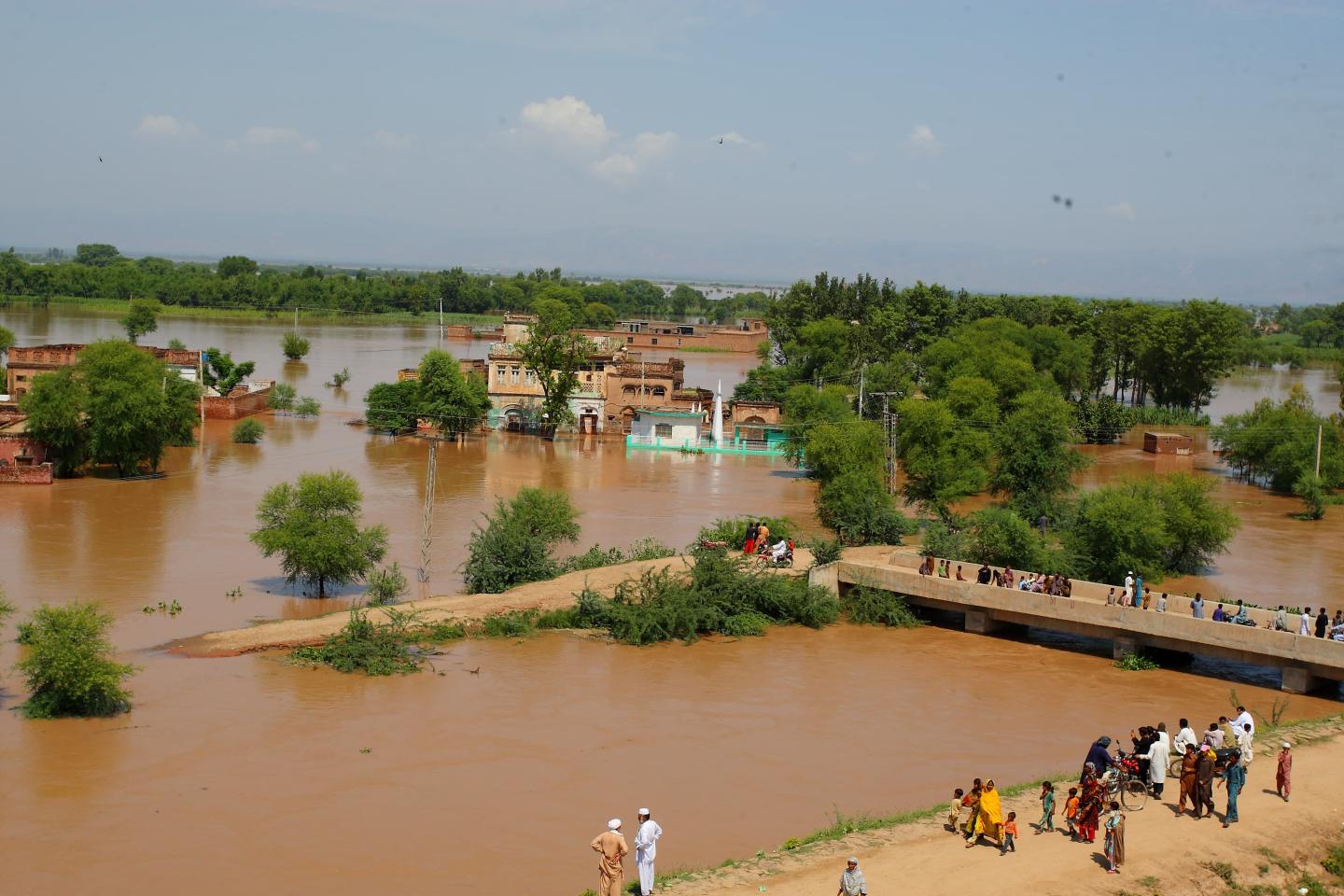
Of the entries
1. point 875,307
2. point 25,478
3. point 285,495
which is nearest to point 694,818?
point 285,495

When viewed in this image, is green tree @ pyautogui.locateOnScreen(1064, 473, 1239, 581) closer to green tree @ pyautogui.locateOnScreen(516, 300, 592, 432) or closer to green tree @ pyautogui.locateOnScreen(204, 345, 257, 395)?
green tree @ pyautogui.locateOnScreen(516, 300, 592, 432)

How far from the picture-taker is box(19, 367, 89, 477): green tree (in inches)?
1448

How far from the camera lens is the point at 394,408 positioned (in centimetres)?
5112

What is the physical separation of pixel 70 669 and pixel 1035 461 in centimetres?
2312

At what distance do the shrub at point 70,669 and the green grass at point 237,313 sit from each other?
97121mm

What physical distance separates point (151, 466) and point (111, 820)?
2688 cm

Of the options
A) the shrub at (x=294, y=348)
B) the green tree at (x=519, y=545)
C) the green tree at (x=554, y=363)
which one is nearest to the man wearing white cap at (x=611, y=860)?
the green tree at (x=519, y=545)

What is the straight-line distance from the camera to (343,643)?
20.1 m

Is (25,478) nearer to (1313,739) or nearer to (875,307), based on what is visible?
(1313,739)

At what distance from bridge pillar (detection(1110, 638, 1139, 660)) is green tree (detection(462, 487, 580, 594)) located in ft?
32.4

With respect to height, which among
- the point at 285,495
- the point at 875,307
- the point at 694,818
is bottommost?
the point at 694,818

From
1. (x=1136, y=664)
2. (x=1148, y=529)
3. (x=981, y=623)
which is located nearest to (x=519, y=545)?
(x=981, y=623)

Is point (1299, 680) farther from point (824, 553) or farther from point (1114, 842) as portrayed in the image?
point (1114, 842)

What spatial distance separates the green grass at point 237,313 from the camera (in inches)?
4557
